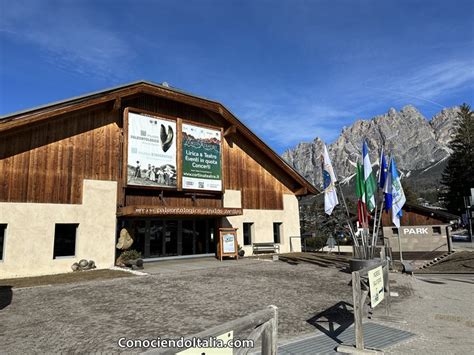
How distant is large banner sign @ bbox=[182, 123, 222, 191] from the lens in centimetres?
2055

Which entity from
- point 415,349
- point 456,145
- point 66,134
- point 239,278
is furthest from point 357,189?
point 456,145

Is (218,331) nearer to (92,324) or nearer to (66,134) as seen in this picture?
(92,324)

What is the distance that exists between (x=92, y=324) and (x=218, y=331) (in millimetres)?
5487

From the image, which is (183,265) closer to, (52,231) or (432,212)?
(52,231)

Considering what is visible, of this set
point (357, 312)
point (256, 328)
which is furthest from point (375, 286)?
point (256, 328)

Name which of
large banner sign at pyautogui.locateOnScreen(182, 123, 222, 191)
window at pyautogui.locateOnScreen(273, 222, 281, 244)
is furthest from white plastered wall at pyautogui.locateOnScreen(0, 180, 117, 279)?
window at pyautogui.locateOnScreen(273, 222, 281, 244)

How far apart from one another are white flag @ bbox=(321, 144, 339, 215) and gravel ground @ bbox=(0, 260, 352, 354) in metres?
3.04

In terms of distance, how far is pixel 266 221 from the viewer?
2441 centimetres

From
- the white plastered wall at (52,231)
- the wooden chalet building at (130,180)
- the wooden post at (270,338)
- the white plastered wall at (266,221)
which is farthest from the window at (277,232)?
the wooden post at (270,338)

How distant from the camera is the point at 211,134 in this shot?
22094 millimetres

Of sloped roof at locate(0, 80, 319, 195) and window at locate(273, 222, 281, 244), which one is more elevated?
sloped roof at locate(0, 80, 319, 195)

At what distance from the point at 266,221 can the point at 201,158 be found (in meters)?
6.97

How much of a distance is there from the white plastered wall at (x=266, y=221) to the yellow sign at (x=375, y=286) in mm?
15300

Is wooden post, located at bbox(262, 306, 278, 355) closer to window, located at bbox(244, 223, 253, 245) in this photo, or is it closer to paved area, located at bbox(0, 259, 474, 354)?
paved area, located at bbox(0, 259, 474, 354)
